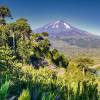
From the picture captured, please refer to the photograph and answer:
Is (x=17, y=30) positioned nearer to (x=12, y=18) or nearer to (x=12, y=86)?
(x=12, y=18)

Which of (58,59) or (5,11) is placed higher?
(5,11)

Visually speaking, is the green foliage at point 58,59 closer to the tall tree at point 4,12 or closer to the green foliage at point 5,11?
the tall tree at point 4,12

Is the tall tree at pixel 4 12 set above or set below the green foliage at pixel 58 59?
above

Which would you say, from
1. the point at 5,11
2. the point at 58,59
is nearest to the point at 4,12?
the point at 5,11

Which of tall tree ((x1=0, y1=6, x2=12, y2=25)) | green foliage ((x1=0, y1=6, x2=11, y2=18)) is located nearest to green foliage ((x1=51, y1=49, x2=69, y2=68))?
tall tree ((x1=0, y1=6, x2=12, y2=25))

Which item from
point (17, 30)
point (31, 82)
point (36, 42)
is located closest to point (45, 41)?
point (36, 42)

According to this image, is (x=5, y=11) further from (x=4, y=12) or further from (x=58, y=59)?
(x=58, y=59)

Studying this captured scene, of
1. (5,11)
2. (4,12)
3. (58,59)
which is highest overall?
(5,11)

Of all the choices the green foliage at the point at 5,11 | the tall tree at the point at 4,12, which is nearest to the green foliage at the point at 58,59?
the tall tree at the point at 4,12

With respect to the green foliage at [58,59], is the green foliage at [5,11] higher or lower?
higher

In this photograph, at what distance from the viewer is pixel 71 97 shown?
43.3m

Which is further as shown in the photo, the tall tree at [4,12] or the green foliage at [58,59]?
the green foliage at [58,59]

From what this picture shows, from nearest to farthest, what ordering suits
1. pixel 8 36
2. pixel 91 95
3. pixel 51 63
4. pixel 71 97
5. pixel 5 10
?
pixel 71 97
pixel 91 95
pixel 8 36
pixel 5 10
pixel 51 63

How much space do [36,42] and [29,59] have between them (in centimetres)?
1000
